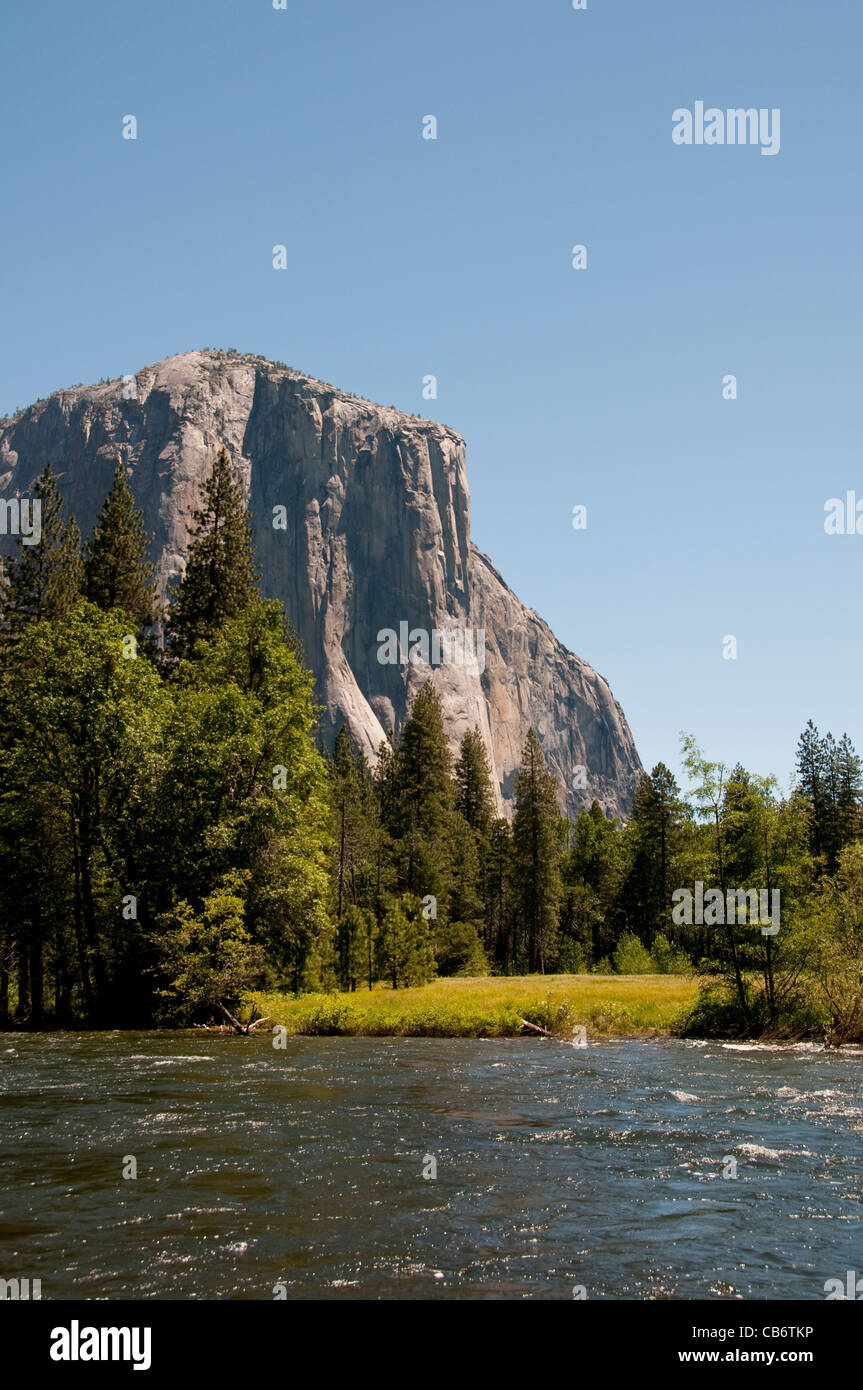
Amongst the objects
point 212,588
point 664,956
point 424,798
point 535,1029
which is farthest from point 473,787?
point 535,1029

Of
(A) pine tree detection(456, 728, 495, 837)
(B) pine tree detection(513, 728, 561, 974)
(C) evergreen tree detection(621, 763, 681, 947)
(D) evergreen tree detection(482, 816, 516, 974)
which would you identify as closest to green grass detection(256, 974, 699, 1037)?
(B) pine tree detection(513, 728, 561, 974)

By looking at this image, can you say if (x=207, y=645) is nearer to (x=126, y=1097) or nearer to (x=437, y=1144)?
(x=126, y=1097)

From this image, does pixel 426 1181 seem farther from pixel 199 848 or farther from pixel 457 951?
pixel 457 951

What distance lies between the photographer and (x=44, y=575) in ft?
153

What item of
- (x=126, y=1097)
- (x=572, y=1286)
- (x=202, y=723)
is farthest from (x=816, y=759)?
(x=572, y=1286)

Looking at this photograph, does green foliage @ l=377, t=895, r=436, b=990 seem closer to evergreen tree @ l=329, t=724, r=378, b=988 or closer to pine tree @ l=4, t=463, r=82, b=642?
evergreen tree @ l=329, t=724, r=378, b=988

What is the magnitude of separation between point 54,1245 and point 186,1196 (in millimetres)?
2147

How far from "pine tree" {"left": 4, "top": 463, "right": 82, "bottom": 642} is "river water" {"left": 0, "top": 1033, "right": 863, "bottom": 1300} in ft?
88.3

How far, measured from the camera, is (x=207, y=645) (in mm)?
39875

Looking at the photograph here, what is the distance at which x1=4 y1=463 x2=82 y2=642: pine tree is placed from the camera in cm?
4530

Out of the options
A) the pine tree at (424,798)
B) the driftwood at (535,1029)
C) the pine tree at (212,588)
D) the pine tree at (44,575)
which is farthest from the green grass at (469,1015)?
the pine tree at (424,798)

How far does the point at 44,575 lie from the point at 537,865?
1526 inches

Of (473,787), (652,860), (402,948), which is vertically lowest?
(402,948)
